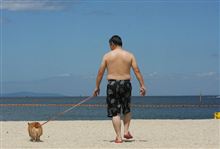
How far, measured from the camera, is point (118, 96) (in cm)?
909

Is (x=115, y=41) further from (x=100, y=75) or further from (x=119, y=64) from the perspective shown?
(x=100, y=75)

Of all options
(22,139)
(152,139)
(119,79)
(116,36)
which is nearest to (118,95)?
(119,79)

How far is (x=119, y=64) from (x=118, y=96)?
1.82 feet

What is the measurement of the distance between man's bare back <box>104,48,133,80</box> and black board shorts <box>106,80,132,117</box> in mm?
105

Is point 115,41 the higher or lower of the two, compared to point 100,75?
higher

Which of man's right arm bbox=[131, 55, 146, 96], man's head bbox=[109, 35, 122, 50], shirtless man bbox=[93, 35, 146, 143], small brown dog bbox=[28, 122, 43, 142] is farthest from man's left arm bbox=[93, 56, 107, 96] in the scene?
small brown dog bbox=[28, 122, 43, 142]

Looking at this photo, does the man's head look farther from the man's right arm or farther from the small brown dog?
the small brown dog

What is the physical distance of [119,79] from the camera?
29.7 ft

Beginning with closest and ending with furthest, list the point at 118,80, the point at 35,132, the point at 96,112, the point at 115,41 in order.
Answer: the point at 118,80, the point at 115,41, the point at 35,132, the point at 96,112

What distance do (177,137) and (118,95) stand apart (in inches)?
82.6

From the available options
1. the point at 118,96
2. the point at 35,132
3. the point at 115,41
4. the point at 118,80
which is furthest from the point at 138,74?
the point at 35,132

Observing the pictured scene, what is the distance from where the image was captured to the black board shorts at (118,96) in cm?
902

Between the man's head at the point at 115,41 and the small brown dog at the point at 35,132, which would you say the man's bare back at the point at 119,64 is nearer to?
the man's head at the point at 115,41

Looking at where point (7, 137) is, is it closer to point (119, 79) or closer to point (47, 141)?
point (47, 141)
